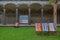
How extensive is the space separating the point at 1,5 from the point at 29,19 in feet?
13.3

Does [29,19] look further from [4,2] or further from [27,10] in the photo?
[4,2]

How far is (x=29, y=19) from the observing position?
22.4 metres

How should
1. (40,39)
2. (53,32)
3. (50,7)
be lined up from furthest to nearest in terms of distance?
(50,7) → (53,32) → (40,39)

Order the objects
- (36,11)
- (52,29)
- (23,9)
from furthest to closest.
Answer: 1. (36,11)
2. (23,9)
3. (52,29)

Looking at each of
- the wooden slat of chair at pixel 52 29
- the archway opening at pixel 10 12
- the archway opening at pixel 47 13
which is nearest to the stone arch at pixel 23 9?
the archway opening at pixel 10 12

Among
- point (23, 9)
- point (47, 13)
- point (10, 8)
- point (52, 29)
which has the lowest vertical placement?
point (52, 29)

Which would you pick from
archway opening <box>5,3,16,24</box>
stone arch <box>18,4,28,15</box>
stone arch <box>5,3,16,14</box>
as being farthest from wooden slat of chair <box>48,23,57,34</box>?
stone arch <box>5,3,16,14</box>

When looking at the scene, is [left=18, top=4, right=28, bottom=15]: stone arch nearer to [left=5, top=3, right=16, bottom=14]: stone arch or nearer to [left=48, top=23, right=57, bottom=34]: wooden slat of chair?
[left=5, top=3, right=16, bottom=14]: stone arch

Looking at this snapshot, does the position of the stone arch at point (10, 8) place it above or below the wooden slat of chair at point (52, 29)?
above

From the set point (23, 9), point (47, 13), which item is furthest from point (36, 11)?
point (23, 9)

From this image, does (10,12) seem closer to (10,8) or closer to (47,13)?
(10,8)

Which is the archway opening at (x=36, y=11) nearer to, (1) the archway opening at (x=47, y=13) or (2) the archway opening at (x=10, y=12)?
(1) the archway opening at (x=47, y=13)

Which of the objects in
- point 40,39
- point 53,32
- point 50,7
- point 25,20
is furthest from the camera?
point 50,7

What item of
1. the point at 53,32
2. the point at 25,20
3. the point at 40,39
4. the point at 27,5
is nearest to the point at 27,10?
the point at 27,5
